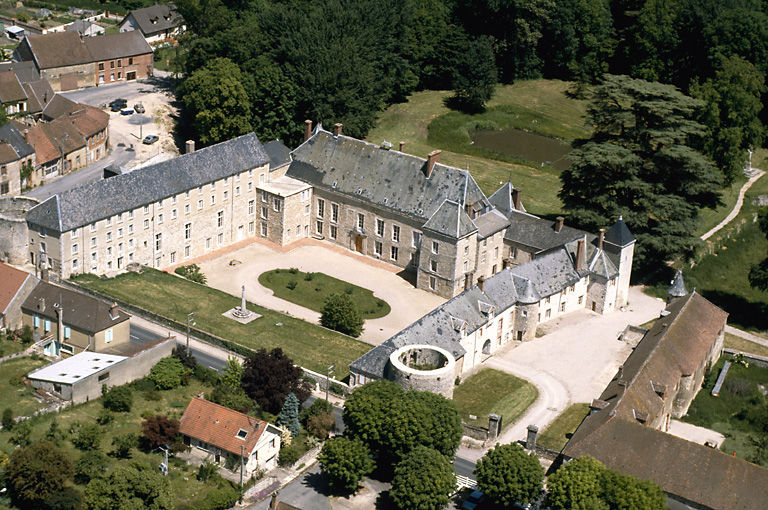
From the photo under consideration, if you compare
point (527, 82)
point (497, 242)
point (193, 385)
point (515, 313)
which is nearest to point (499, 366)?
point (515, 313)

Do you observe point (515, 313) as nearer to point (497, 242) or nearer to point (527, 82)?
point (497, 242)

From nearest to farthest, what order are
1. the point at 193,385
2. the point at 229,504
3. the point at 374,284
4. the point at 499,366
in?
the point at 229,504 → the point at 193,385 → the point at 499,366 → the point at 374,284

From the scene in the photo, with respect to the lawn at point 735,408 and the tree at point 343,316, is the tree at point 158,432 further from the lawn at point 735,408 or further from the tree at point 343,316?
the lawn at point 735,408

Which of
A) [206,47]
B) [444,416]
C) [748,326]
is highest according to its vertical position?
[206,47]

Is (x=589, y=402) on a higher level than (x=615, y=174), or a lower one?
lower

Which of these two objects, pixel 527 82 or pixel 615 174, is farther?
pixel 527 82

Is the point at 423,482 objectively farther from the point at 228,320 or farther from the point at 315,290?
the point at 315,290

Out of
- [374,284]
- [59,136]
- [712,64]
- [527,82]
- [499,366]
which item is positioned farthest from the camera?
[527,82]
